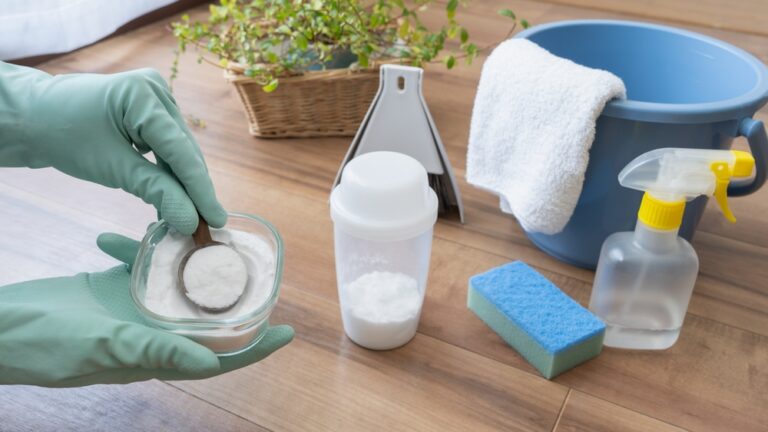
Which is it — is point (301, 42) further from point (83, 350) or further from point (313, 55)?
point (83, 350)

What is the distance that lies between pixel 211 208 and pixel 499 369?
0.27 metres

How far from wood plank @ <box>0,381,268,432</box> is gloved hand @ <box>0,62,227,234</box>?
0.13 metres

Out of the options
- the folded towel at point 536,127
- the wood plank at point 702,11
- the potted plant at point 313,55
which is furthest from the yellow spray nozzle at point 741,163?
the wood plank at point 702,11

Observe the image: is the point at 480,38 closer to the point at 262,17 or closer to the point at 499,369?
the point at 262,17

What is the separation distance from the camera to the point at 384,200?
0.56 metres

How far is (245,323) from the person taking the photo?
499 millimetres

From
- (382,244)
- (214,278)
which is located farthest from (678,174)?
(214,278)

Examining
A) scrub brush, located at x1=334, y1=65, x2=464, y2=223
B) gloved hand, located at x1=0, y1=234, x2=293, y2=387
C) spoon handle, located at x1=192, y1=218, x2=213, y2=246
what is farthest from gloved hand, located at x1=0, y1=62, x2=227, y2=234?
scrub brush, located at x1=334, y1=65, x2=464, y2=223

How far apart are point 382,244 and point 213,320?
188 mm

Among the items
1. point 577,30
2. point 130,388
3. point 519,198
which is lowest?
point 130,388

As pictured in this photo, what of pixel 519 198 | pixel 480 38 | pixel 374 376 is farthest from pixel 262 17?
pixel 374 376

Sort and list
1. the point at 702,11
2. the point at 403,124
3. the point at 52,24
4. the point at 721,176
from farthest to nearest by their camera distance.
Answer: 1. the point at 702,11
2. the point at 52,24
3. the point at 403,124
4. the point at 721,176

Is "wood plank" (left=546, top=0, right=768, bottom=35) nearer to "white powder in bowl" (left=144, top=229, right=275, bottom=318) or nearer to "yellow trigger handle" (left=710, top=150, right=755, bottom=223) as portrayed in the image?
"yellow trigger handle" (left=710, top=150, right=755, bottom=223)

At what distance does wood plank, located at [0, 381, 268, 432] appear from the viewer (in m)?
0.54
